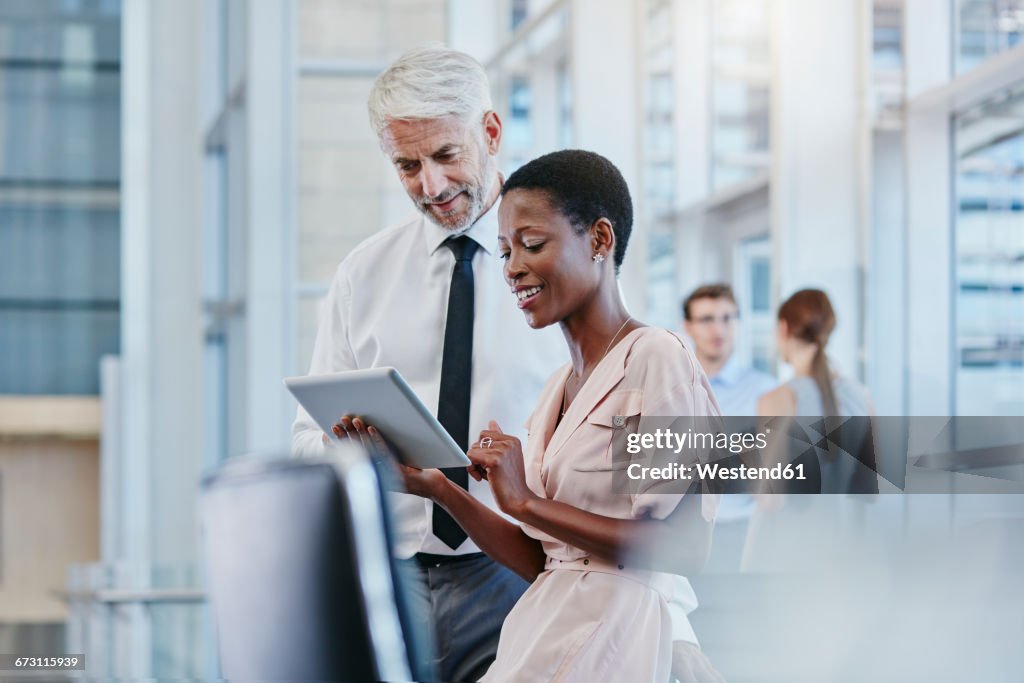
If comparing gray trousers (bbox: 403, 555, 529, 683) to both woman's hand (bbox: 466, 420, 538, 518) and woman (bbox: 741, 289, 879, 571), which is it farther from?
woman (bbox: 741, 289, 879, 571)

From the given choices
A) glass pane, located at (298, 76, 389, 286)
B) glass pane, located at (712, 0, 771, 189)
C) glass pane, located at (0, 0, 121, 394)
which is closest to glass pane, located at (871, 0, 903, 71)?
glass pane, located at (712, 0, 771, 189)

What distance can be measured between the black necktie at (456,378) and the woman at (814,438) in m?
1.28

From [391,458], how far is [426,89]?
1.81 feet

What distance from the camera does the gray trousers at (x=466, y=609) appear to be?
196 centimetres

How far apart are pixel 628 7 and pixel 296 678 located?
4343 mm

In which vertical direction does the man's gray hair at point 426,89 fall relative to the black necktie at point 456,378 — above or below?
above

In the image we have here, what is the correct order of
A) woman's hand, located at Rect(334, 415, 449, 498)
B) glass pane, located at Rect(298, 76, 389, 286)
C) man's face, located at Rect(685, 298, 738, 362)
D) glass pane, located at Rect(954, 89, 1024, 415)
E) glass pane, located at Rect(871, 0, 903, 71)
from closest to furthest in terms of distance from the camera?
woman's hand, located at Rect(334, 415, 449, 498), glass pane, located at Rect(954, 89, 1024, 415), glass pane, located at Rect(871, 0, 903, 71), man's face, located at Rect(685, 298, 738, 362), glass pane, located at Rect(298, 76, 389, 286)

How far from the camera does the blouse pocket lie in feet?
4.85

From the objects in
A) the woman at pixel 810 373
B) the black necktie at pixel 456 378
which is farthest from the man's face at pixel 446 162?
the woman at pixel 810 373

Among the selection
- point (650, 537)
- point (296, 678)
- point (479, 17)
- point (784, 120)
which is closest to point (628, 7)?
point (784, 120)

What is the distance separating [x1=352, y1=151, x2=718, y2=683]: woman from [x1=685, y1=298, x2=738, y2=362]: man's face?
2.65 m

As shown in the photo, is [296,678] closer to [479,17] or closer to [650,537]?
[650,537]

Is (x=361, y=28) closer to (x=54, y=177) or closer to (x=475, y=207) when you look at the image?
(x=54, y=177)

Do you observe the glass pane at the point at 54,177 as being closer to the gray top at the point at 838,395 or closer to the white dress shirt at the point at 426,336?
the gray top at the point at 838,395
